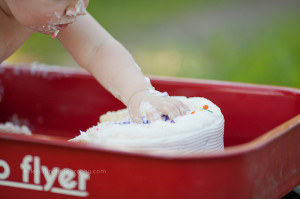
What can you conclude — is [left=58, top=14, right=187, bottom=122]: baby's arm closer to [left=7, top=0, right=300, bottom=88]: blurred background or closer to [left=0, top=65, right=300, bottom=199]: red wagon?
[left=0, top=65, right=300, bottom=199]: red wagon

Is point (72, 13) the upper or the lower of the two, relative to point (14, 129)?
upper

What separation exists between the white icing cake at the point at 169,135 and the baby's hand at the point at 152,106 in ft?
0.05

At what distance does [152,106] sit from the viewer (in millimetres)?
1112

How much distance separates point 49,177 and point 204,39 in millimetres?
2037

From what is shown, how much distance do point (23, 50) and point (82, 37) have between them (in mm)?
1507

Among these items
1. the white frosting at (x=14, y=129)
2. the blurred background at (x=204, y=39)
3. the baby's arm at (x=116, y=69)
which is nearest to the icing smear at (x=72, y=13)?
the baby's arm at (x=116, y=69)

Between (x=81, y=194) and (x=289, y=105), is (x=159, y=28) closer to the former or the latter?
(x=289, y=105)

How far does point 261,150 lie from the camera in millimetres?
925

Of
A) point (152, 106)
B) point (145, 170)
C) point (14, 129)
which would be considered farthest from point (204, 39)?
point (145, 170)

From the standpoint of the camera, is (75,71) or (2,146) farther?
(75,71)

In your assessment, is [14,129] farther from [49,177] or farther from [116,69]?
[49,177]

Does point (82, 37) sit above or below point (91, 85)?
above

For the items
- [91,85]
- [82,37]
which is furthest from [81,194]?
[91,85]

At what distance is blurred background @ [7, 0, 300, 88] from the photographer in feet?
7.98
